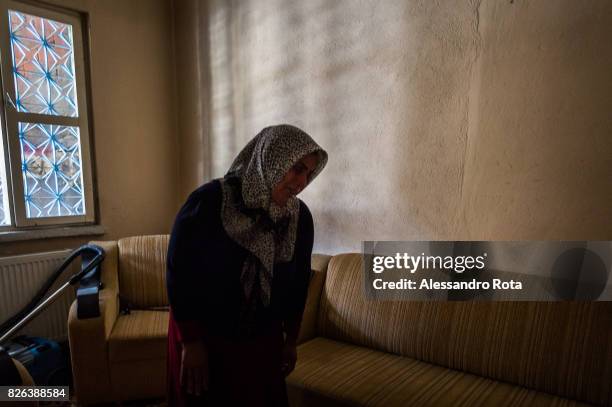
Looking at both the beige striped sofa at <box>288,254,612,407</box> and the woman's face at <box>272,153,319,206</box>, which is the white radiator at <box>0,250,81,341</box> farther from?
the woman's face at <box>272,153,319,206</box>

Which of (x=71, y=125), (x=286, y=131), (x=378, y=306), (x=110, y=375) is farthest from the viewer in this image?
(x=71, y=125)

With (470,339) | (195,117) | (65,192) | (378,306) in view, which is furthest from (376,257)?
(65,192)

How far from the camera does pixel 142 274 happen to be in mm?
2148

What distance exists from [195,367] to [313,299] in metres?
0.95

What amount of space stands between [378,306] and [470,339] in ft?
1.32

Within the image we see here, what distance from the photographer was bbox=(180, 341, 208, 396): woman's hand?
34.6 inches

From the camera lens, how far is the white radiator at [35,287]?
194 cm

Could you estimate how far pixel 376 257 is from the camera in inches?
67.7

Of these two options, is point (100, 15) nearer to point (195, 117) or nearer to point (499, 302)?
point (195, 117)

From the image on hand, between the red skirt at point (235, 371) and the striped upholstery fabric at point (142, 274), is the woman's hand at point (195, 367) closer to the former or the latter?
the red skirt at point (235, 371)

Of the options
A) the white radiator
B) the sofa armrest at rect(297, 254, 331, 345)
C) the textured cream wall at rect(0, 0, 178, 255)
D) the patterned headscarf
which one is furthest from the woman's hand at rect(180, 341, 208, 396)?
the textured cream wall at rect(0, 0, 178, 255)

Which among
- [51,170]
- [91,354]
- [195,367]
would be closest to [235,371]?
[195,367]

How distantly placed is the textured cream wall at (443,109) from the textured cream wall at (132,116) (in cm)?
85

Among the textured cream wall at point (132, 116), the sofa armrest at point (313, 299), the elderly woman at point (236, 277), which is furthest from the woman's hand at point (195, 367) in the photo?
the textured cream wall at point (132, 116)
